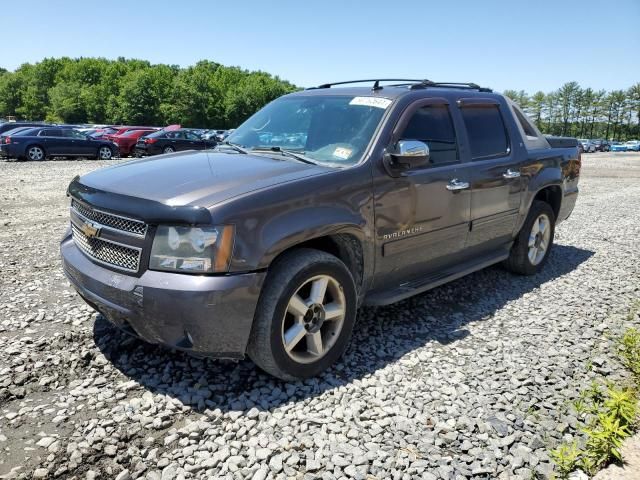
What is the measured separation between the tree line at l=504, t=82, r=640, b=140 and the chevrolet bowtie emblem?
348ft

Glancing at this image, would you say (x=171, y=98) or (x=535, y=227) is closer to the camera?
(x=535, y=227)

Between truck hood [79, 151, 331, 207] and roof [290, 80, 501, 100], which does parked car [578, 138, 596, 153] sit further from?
truck hood [79, 151, 331, 207]

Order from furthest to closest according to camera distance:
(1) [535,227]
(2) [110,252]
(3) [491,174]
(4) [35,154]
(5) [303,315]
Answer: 1. (4) [35,154]
2. (1) [535,227]
3. (3) [491,174]
4. (5) [303,315]
5. (2) [110,252]

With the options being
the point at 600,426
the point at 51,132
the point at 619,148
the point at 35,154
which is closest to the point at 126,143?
the point at 51,132

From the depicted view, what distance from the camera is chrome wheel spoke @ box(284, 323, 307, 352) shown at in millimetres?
3057

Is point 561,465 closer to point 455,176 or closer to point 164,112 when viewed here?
point 455,176

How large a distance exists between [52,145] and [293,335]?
69.5ft

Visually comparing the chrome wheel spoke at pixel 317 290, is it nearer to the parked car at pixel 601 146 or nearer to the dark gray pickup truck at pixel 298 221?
the dark gray pickup truck at pixel 298 221

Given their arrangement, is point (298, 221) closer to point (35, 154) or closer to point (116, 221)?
point (116, 221)

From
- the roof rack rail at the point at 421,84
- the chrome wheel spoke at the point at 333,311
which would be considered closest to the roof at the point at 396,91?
the roof rack rail at the point at 421,84

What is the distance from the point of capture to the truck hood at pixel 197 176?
2826 mm

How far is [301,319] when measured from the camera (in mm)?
3121

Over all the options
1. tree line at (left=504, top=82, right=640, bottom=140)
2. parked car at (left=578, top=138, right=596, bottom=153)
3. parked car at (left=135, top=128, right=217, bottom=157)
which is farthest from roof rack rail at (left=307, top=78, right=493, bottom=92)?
tree line at (left=504, top=82, right=640, bottom=140)

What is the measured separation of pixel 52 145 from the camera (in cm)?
2055
